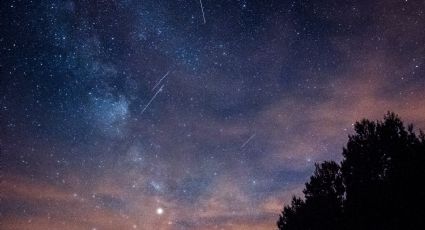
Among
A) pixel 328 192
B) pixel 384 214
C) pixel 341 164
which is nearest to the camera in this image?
pixel 384 214

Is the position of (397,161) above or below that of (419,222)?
above

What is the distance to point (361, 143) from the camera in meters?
19.8

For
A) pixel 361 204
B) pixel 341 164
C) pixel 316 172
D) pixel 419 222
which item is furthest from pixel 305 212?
pixel 419 222

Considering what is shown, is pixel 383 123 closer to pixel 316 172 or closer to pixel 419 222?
pixel 419 222

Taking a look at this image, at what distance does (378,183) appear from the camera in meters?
17.1

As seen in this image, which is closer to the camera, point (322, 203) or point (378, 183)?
point (378, 183)

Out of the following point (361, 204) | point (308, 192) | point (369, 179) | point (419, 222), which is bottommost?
point (419, 222)

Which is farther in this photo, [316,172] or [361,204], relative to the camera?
[316,172]

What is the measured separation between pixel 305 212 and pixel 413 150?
11.8 meters

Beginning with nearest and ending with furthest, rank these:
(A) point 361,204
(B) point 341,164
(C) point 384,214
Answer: (C) point 384,214, (A) point 361,204, (B) point 341,164

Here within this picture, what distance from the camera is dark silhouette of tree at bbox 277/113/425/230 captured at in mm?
15234

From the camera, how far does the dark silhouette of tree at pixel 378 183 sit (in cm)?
1523

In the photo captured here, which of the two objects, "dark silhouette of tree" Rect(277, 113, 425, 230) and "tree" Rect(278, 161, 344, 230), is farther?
"tree" Rect(278, 161, 344, 230)

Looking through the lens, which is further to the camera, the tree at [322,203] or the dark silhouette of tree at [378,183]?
the tree at [322,203]
